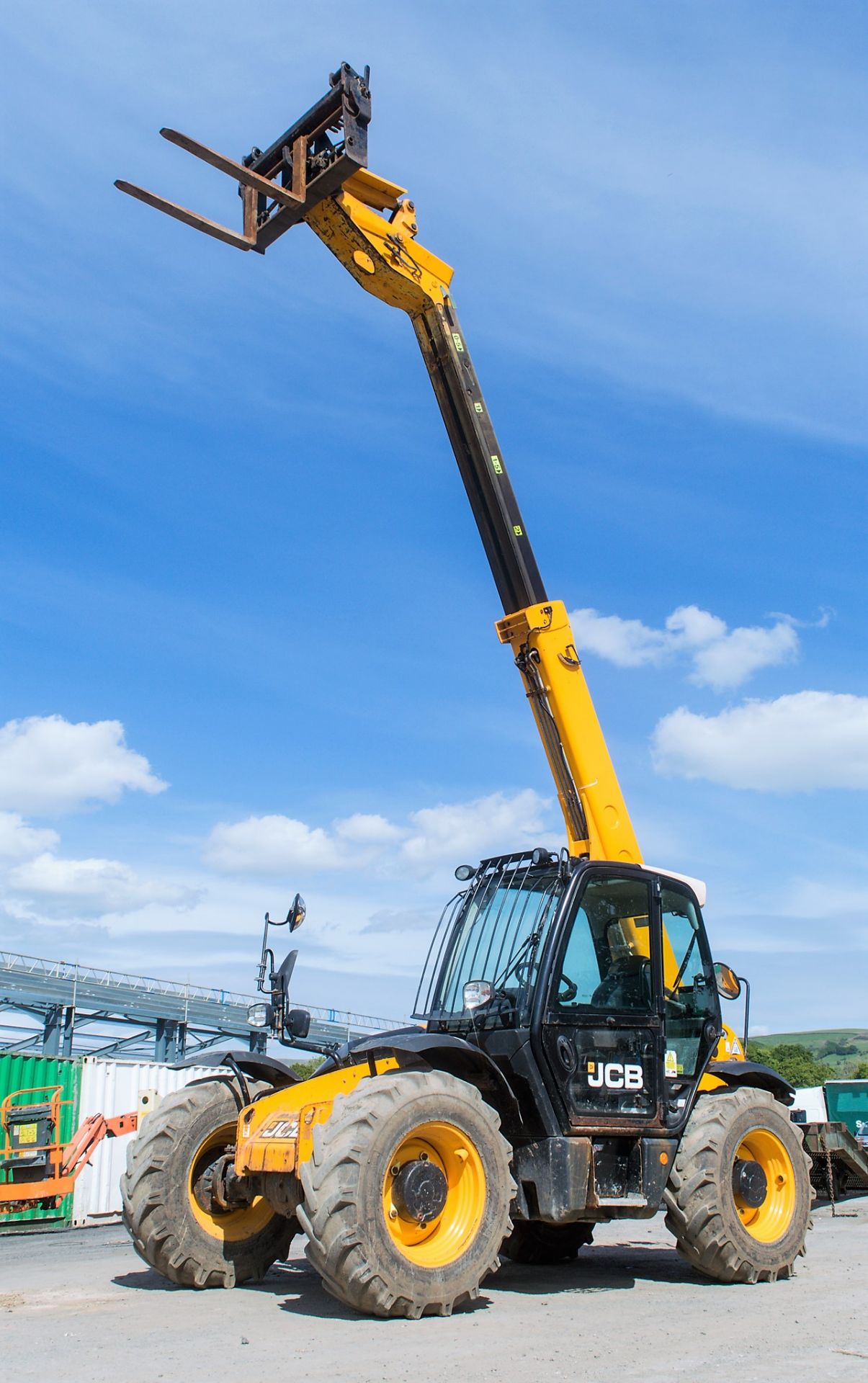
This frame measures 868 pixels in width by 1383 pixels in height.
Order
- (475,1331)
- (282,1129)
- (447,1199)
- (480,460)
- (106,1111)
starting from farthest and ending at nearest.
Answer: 1. (106,1111)
2. (480,460)
3. (282,1129)
4. (447,1199)
5. (475,1331)

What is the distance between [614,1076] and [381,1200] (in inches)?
83.6

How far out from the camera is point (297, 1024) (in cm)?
831

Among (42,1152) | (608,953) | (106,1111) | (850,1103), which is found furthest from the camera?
(850,1103)

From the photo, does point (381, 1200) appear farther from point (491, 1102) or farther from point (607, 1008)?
point (607, 1008)

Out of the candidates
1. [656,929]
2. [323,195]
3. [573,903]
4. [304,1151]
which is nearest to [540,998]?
[573,903]

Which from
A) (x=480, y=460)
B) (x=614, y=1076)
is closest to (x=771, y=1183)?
(x=614, y=1076)

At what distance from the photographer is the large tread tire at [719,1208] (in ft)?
25.6

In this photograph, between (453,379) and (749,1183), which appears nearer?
(749,1183)

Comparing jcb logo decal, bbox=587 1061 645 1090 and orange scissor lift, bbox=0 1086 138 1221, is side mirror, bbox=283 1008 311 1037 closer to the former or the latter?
jcb logo decal, bbox=587 1061 645 1090

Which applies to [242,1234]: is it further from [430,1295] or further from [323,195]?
[323,195]

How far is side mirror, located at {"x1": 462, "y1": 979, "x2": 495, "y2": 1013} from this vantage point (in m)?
7.49

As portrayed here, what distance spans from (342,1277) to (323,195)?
7.61 metres

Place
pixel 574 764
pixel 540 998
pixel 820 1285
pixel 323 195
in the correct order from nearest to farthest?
pixel 540 998, pixel 820 1285, pixel 323 195, pixel 574 764

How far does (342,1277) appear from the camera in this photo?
6.12m
